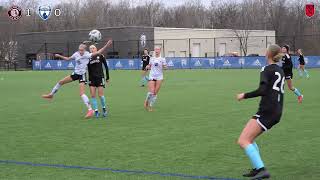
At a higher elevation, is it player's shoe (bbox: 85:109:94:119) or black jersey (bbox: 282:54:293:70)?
black jersey (bbox: 282:54:293:70)

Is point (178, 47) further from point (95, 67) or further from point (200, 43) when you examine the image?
point (95, 67)

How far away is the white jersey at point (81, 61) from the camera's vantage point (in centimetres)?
1559

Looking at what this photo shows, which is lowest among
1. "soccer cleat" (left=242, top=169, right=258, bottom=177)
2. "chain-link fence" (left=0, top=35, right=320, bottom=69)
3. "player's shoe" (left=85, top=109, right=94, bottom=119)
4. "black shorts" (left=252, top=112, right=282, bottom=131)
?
"chain-link fence" (left=0, top=35, right=320, bottom=69)

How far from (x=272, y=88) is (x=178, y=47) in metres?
71.0

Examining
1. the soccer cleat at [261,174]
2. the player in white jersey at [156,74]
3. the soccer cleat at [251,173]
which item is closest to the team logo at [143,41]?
the player in white jersey at [156,74]

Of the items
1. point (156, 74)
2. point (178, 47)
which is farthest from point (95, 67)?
point (178, 47)

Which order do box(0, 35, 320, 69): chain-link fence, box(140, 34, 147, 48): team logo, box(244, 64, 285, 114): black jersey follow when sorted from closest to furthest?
box(244, 64, 285, 114): black jersey
box(140, 34, 147, 48): team logo
box(0, 35, 320, 69): chain-link fence

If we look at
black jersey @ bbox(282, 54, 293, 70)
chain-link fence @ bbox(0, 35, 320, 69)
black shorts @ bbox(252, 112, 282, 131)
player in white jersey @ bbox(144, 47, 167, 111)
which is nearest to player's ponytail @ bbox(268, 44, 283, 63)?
black shorts @ bbox(252, 112, 282, 131)

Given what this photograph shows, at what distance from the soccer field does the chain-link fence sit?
53.7 meters

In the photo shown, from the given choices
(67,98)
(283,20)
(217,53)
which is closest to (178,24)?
(283,20)

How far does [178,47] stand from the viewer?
78250mm

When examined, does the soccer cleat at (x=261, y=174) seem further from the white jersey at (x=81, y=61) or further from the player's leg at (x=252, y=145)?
the white jersey at (x=81, y=61)

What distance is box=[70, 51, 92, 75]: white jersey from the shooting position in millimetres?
15586

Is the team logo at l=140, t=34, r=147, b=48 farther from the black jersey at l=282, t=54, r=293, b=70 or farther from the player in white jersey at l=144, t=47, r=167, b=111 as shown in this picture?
the player in white jersey at l=144, t=47, r=167, b=111
